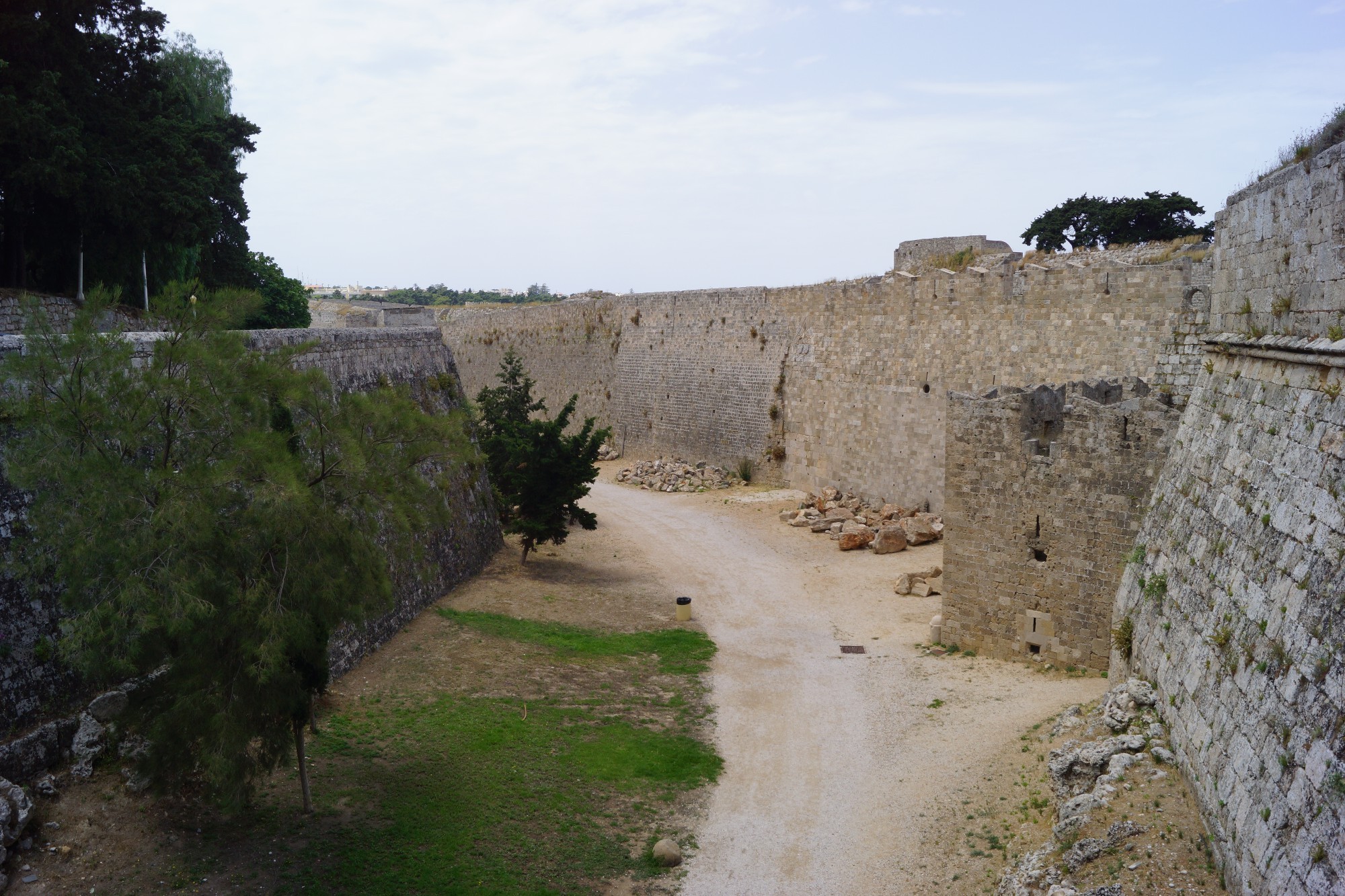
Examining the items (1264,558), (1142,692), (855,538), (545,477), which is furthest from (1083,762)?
(855,538)

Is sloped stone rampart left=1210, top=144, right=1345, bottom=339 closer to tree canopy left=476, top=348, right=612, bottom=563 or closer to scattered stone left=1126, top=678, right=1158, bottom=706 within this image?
scattered stone left=1126, top=678, right=1158, bottom=706

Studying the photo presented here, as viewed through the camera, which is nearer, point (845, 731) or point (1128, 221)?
point (845, 731)

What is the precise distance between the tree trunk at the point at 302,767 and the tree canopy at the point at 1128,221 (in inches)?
1127

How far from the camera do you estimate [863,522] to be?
21781 mm

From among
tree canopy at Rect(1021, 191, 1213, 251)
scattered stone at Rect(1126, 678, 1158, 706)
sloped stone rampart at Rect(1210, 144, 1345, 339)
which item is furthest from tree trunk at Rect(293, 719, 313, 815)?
tree canopy at Rect(1021, 191, 1213, 251)

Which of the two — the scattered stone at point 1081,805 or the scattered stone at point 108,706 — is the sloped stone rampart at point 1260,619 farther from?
the scattered stone at point 108,706

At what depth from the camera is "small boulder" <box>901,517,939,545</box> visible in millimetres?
19969

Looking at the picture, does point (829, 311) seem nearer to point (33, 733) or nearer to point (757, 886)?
point (757, 886)

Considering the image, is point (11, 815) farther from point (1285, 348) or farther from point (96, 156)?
point (96, 156)

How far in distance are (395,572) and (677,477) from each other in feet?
48.6

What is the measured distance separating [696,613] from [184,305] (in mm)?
10232

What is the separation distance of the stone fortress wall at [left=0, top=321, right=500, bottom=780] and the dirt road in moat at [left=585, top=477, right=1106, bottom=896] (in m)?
3.79

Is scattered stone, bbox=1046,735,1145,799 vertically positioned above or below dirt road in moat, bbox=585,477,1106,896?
above

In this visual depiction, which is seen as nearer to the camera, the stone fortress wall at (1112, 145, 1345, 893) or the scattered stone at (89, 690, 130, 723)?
the stone fortress wall at (1112, 145, 1345, 893)
